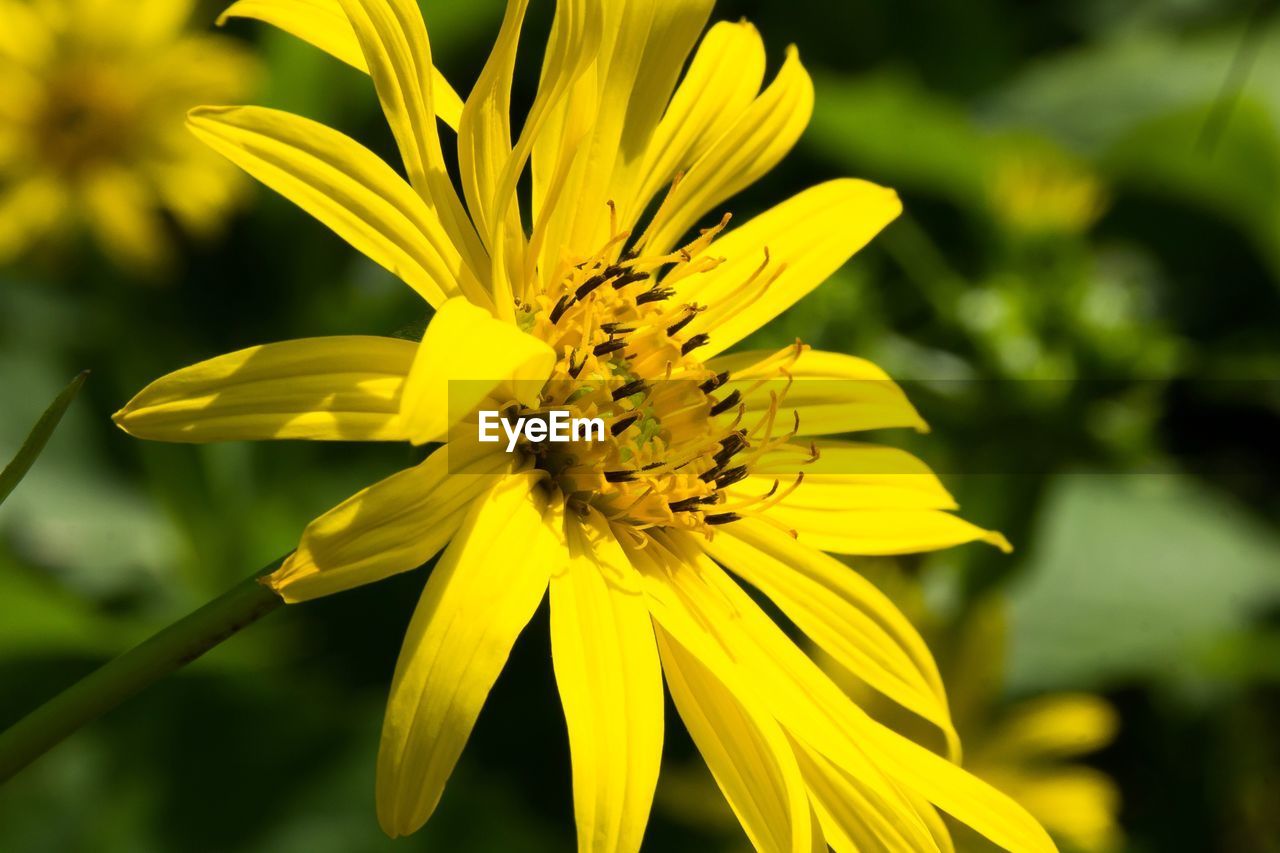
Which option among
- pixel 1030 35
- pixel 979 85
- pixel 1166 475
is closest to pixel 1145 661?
pixel 1166 475

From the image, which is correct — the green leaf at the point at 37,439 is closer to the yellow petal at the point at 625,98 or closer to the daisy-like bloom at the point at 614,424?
the daisy-like bloom at the point at 614,424

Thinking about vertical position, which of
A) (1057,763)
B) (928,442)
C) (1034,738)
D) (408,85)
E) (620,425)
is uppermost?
(408,85)

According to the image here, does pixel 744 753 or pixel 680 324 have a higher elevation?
pixel 680 324

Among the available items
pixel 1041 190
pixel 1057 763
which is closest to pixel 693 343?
pixel 1041 190

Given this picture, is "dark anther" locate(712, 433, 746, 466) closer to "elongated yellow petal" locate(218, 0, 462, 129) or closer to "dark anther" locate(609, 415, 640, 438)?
"dark anther" locate(609, 415, 640, 438)

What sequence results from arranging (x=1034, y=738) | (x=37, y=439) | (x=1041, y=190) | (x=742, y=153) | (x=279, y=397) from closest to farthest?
(x=37, y=439) → (x=279, y=397) → (x=742, y=153) → (x=1041, y=190) → (x=1034, y=738)

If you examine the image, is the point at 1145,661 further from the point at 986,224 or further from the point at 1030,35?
the point at 1030,35

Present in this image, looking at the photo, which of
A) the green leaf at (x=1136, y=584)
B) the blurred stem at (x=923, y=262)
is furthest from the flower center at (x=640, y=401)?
the green leaf at (x=1136, y=584)

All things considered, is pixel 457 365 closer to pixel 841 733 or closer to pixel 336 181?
pixel 336 181
